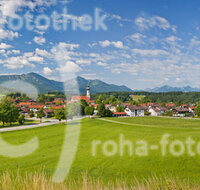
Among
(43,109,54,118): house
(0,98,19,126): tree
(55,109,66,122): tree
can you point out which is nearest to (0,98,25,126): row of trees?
Result: (0,98,19,126): tree

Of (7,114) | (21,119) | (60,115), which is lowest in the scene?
(21,119)

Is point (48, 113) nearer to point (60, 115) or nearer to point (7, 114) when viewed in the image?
point (60, 115)

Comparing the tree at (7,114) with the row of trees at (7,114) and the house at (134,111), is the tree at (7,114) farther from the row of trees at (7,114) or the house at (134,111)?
the house at (134,111)

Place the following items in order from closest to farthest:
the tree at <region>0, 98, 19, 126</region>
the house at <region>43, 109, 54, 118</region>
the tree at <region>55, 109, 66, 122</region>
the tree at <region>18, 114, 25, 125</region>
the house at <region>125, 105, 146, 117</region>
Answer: the tree at <region>0, 98, 19, 126</region> → the tree at <region>18, 114, 25, 125</region> → the tree at <region>55, 109, 66, 122</region> → the house at <region>43, 109, 54, 118</region> → the house at <region>125, 105, 146, 117</region>

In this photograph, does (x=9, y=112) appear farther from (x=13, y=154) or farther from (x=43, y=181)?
(x=43, y=181)

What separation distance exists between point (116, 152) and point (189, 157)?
841 cm

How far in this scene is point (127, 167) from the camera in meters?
18.7

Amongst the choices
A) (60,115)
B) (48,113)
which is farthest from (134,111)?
(60,115)

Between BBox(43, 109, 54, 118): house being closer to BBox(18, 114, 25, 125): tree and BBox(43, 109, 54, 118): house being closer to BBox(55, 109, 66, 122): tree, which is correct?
BBox(18, 114, 25, 125): tree

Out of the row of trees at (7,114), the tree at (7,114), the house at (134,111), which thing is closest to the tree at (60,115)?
the row of trees at (7,114)

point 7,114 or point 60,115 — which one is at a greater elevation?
point 7,114

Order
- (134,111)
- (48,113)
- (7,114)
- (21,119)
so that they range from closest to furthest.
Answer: (7,114) → (21,119) → (48,113) → (134,111)

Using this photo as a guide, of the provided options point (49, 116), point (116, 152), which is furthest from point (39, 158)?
point (49, 116)

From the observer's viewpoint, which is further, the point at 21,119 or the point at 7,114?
the point at 21,119
